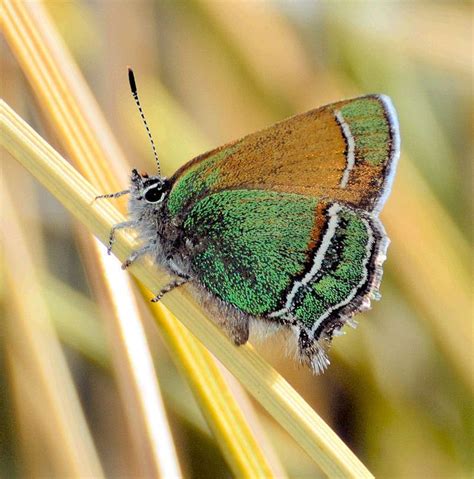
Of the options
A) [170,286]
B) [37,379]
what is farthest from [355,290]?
[37,379]

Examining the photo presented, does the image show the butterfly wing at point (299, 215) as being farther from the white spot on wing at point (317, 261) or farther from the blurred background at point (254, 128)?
the blurred background at point (254, 128)

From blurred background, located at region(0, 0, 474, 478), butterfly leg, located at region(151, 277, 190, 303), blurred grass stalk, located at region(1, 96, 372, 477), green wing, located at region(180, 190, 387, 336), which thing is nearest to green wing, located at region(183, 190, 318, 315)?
green wing, located at region(180, 190, 387, 336)

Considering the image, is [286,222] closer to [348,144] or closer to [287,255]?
[287,255]

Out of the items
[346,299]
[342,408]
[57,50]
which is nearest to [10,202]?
[57,50]

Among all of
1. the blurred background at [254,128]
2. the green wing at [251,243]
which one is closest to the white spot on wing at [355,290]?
the green wing at [251,243]

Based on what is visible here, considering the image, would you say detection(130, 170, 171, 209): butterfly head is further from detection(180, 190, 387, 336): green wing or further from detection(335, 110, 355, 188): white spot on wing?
detection(335, 110, 355, 188): white spot on wing

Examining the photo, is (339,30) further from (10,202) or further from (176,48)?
(10,202)
